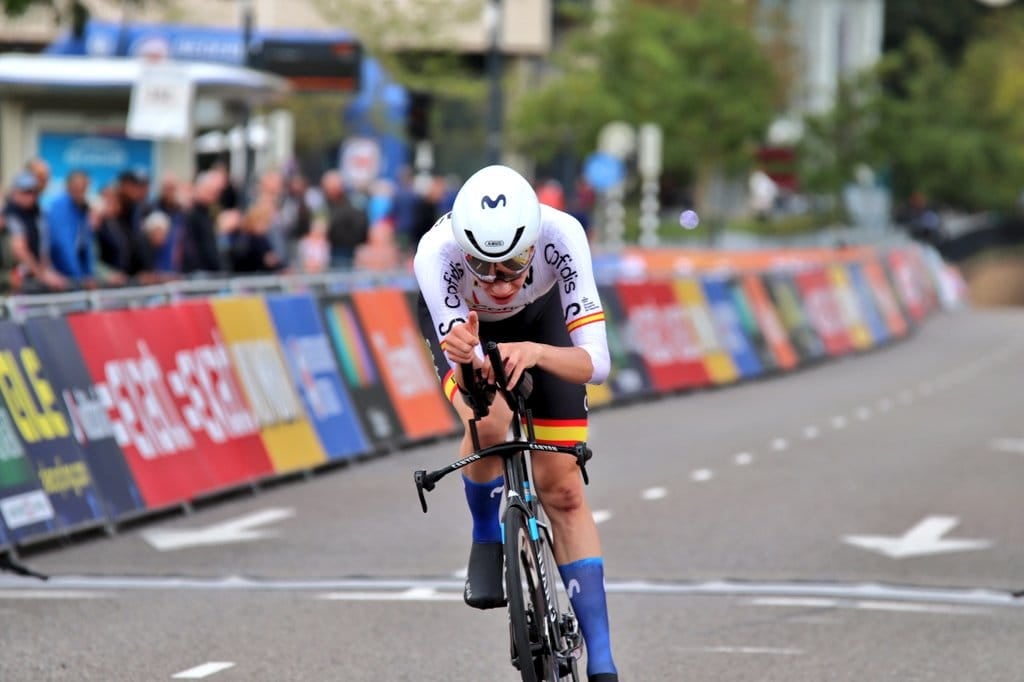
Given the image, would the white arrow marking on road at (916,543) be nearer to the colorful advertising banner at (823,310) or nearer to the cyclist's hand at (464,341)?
the cyclist's hand at (464,341)

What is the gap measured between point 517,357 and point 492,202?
509mm

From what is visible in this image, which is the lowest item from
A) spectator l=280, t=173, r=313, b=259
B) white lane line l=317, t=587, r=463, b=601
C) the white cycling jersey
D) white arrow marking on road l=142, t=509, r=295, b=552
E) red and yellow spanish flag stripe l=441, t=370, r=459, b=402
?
white arrow marking on road l=142, t=509, r=295, b=552

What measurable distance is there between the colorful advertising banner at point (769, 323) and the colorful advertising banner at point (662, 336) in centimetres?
263

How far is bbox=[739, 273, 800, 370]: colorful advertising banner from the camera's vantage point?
93.2 ft

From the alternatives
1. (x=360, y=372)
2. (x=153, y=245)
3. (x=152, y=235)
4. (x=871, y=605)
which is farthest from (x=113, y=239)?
(x=871, y=605)

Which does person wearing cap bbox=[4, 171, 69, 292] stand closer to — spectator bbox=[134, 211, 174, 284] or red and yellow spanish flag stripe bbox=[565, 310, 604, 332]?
spectator bbox=[134, 211, 174, 284]

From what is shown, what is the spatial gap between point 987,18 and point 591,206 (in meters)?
61.6

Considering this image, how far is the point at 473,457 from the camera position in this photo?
6.91 meters

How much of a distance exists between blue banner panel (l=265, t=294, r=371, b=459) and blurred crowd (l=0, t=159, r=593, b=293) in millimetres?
1593

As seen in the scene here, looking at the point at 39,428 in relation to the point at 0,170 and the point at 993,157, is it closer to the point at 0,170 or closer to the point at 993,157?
the point at 0,170

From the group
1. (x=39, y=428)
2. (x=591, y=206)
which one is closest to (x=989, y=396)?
(x=39, y=428)

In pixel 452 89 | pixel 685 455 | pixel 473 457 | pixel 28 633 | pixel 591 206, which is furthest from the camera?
pixel 452 89

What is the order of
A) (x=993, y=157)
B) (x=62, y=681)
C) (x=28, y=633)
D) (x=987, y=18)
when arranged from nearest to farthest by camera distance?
(x=62, y=681) < (x=28, y=633) < (x=993, y=157) < (x=987, y=18)

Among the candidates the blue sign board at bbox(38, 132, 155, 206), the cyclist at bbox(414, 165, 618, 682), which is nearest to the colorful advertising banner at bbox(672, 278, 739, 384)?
the blue sign board at bbox(38, 132, 155, 206)
